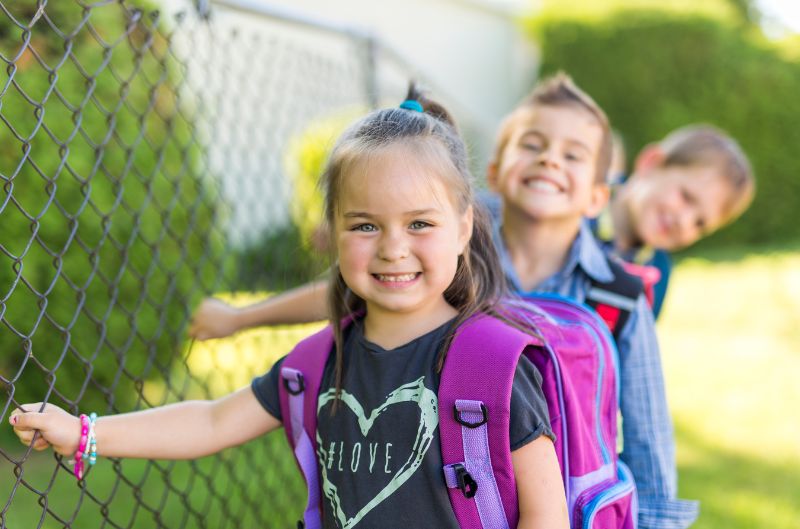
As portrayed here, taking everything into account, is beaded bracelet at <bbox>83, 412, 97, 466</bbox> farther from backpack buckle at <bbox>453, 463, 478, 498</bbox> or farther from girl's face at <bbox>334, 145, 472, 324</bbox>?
backpack buckle at <bbox>453, 463, 478, 498</bbox>

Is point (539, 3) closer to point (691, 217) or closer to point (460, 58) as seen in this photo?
point (460, 58)

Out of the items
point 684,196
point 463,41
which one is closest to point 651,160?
point 684,196

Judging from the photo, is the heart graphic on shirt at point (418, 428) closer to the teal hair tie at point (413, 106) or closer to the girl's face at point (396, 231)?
the girl's face at point (396, 231)

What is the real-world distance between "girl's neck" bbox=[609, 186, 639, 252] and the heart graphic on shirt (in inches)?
71.5

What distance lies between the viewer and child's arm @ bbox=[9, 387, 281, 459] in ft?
5.66

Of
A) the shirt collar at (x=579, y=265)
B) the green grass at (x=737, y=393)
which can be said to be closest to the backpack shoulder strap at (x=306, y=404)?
the shirt collar at (x=579, y=265)

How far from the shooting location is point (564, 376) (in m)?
1.78

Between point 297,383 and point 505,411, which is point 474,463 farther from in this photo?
point 297,383

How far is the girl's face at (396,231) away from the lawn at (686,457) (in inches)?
30.4

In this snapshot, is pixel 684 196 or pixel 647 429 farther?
pixel 684 196

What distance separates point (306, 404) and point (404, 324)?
0.29 m

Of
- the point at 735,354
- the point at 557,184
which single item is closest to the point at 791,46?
the point at 735,354

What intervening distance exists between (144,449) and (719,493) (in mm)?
2777

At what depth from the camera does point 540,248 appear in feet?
8.02
